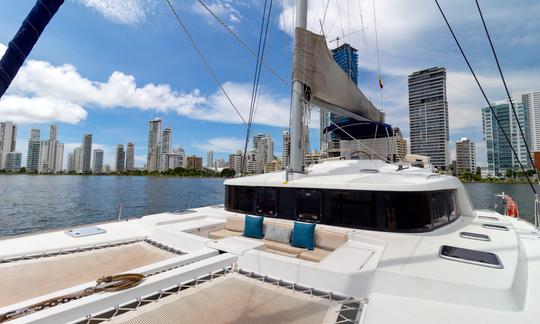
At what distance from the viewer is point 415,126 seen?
476 inches

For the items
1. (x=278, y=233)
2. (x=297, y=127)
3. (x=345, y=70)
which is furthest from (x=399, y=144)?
(x=278, y=233)

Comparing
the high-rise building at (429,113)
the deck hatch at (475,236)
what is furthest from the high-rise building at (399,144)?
the deck hatch at (475,236)

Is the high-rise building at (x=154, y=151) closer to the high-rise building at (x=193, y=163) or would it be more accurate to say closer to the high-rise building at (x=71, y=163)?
the high-rise building at (x=193, y=163)

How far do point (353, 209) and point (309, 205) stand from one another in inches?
32.3

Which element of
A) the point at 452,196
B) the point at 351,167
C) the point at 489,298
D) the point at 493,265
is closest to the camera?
the point at 489,298

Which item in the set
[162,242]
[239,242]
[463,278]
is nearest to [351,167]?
[239,242]

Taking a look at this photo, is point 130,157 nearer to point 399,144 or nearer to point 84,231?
point 399,144

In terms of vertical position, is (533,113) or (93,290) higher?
(533,113)

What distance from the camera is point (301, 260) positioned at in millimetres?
3170

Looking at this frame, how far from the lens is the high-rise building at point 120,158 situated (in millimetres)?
113562

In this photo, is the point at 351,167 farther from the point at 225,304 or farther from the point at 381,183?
the point at 225,304

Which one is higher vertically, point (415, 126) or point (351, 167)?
point (415, 126)

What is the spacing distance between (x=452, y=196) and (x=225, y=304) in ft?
16.6

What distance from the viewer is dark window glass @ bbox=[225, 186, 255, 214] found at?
5.65 meters
